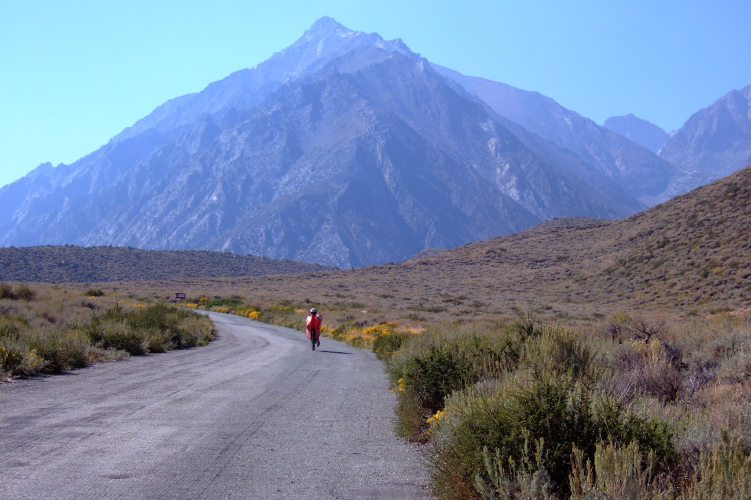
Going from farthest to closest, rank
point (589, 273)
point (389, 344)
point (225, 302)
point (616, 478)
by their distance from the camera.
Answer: point (589, 273)
point (225, 302)
point (389, 344)
point (616, 478)

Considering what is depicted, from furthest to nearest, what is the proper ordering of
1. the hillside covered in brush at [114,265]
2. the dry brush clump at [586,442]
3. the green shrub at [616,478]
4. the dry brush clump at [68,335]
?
the hillside covered in brush at [114,265]
the dry brush clump at [68,335]
the dry brush clump at [586,442]
the green shrub at [616,478]

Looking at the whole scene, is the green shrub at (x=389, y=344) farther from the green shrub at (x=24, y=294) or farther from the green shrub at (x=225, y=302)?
the green shrub at (x=225, y=302)

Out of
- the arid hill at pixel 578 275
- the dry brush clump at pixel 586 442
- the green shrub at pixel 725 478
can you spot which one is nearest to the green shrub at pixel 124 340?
the dry brush clump at pixel 586 442

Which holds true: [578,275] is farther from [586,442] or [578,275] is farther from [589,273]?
[586,442]

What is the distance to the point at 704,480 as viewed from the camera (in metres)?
3.79

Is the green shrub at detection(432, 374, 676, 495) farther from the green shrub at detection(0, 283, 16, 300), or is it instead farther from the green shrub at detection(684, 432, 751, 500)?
the green shrub at detection(0, 283, 16, 300)

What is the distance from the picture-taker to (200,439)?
6957 millimetres

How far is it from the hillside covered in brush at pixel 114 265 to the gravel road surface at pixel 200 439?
232ft

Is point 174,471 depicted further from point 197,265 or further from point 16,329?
point 197,265

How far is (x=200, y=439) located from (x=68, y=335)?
31.8 feet

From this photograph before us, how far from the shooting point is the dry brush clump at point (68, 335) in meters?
11.8

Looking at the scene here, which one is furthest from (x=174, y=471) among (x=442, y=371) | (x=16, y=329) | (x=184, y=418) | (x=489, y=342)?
(x=16, y=329)

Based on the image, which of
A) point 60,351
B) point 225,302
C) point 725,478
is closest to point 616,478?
point 725,478

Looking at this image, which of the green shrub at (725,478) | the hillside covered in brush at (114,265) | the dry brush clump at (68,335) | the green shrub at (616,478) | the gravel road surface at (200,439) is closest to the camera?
the green shrub at (725,478)
